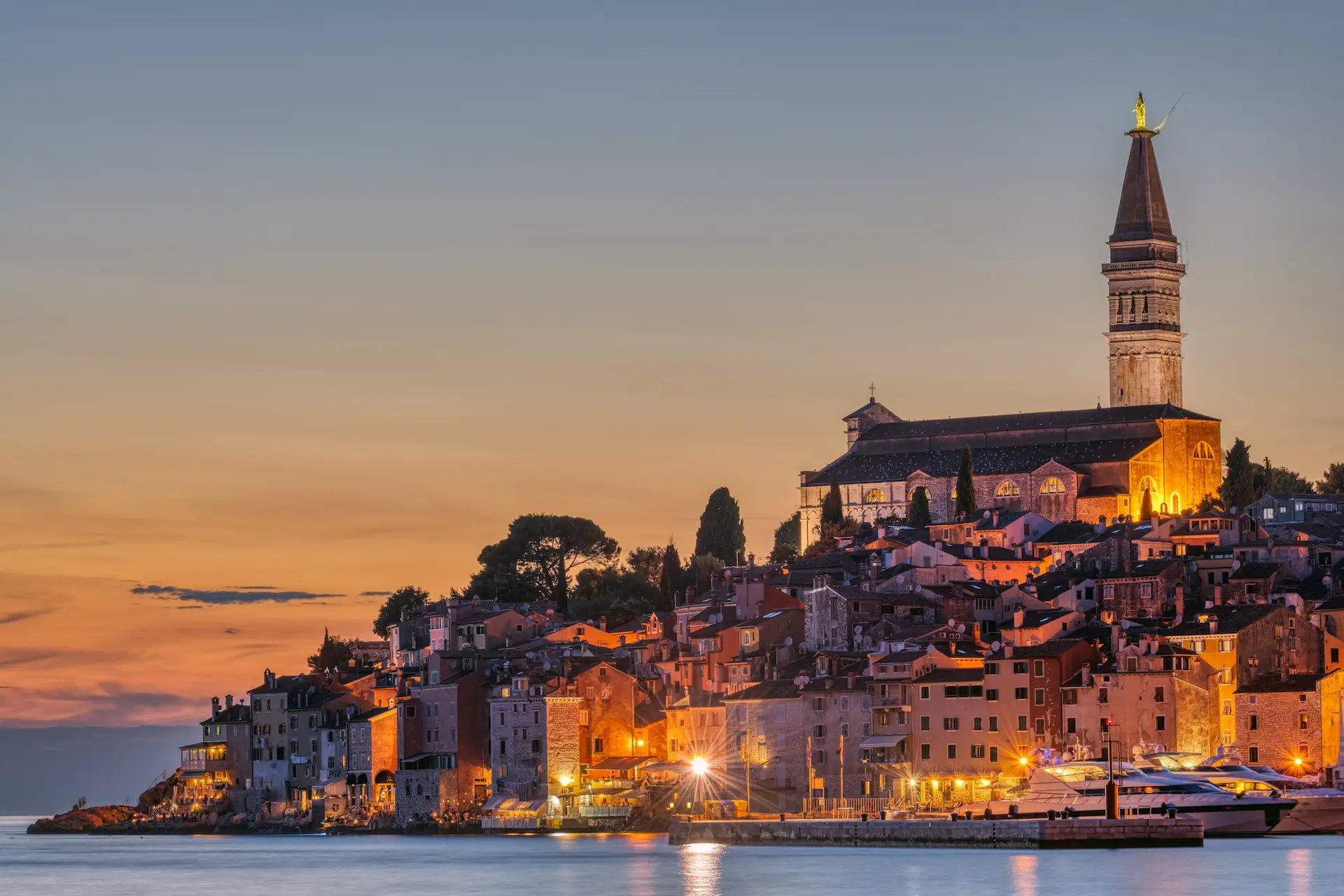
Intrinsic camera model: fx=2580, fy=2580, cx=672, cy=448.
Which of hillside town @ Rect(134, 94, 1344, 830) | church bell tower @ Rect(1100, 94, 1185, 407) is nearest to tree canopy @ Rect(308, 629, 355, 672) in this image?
hillside town @ Rect(134, 94, 1344, 830)

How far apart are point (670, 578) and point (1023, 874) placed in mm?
61929

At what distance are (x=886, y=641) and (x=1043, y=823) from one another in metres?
22.3

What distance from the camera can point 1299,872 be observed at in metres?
71.5

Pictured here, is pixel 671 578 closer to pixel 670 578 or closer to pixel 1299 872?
pixel 670 578

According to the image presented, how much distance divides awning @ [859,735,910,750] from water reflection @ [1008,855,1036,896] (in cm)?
1131

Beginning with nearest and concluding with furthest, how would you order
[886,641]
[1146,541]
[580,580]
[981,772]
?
[981,772] → [886,641] → [1146,541] → [580,580]

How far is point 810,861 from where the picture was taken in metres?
80.9

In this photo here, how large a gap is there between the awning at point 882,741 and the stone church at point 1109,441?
48.1 meters

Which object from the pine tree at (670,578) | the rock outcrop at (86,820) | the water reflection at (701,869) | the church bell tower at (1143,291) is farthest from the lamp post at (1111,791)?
the church bell tower at (1143,291)

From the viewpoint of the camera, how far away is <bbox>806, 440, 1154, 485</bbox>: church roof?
14350 centimetres

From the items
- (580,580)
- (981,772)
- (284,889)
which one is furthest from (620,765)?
(580,580)

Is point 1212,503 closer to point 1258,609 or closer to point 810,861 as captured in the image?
point 1258,609

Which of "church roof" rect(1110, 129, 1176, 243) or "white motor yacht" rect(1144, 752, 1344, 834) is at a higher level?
"church roof" rect(1110, 129, 1176, 243)

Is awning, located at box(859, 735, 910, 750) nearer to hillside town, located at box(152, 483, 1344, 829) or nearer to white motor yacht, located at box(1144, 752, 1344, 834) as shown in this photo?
hillside town, located at box(152, 483, 1344, 829)
